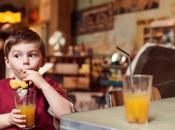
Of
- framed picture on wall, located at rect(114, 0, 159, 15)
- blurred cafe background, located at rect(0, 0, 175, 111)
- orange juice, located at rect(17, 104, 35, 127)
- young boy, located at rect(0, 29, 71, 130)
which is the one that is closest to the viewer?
orange juice, located at rect(17, 104, 35, 127)

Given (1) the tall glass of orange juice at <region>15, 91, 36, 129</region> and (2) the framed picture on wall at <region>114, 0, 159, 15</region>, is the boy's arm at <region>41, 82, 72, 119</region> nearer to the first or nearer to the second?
(1) the tall glass of orange juice at <region>15, 91, 36, 129</region>

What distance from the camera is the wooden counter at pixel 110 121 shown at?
850mm

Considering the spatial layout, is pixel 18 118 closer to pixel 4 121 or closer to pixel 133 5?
pixel 4 121

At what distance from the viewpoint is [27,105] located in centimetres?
127

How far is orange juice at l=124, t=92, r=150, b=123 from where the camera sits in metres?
0.91

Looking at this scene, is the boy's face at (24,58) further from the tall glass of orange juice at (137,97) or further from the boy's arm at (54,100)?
the tall glass of orange juice at (137,97)

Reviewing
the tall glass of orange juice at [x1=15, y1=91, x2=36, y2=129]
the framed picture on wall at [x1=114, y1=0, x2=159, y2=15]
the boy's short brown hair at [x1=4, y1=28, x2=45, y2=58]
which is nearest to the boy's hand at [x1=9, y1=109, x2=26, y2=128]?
the tall glass of orange juice at [x1=15, y1=91, x2=36, y2=129]

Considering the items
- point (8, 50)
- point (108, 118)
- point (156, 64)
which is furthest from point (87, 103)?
point (108, 118)

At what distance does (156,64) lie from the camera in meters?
2.44

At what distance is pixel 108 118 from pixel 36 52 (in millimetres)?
616

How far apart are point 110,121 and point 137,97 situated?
0.32 feet

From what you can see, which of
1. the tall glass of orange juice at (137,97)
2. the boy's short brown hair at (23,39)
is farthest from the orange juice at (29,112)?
the tall glass of orange juice at (137,97)

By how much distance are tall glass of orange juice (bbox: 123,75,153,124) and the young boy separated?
1.57ft

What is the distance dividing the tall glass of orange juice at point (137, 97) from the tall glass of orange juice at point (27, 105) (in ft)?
1.45
